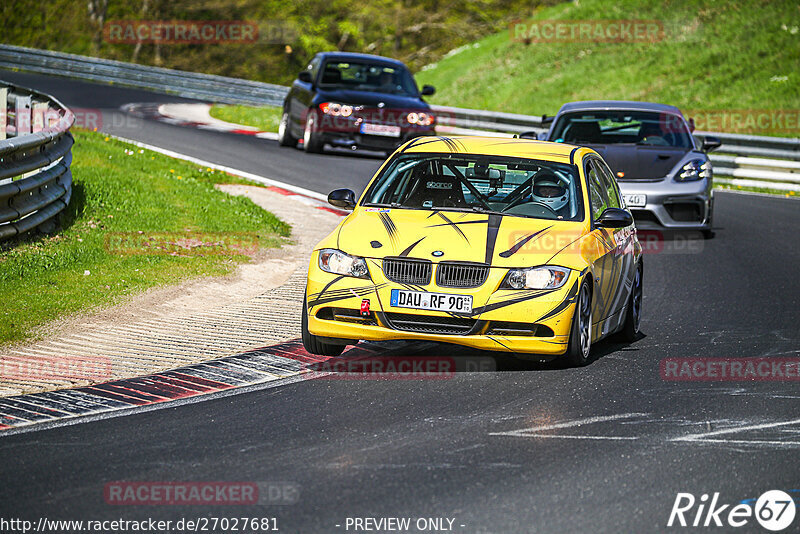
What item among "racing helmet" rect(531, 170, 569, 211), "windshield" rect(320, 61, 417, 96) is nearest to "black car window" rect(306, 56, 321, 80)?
"windshield" rect(320, 61, 417, 96)

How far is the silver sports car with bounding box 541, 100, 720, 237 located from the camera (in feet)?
49.1

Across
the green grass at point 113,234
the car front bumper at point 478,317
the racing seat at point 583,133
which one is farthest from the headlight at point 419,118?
the car front bumper at point 478,317

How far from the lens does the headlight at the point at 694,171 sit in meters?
15.2

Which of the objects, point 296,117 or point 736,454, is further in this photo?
point 296,117

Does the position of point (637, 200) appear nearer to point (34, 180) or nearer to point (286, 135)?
point (34, 180)

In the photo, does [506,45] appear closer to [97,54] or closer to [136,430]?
[97,54]

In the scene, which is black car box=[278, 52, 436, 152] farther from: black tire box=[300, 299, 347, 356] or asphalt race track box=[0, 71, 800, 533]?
black tire box=[300, 299, 347, 356]

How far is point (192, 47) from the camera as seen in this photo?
60594 mm

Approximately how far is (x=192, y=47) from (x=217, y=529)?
57587mm

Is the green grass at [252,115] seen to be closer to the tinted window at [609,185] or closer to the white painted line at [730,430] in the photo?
the tinted window at [609,185]

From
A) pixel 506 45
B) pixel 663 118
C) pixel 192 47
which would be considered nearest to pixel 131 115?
pixel 663 118

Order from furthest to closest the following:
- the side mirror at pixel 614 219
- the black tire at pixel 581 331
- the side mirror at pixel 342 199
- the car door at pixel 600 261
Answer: the side mirror at pixel 342 199 < the side mirror at pixel 614 219 < the car door at pixel 600 261 < the black tire at pixel 581 331

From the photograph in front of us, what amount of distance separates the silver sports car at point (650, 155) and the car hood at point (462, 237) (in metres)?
6.52

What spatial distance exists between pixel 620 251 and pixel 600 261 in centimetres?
72
